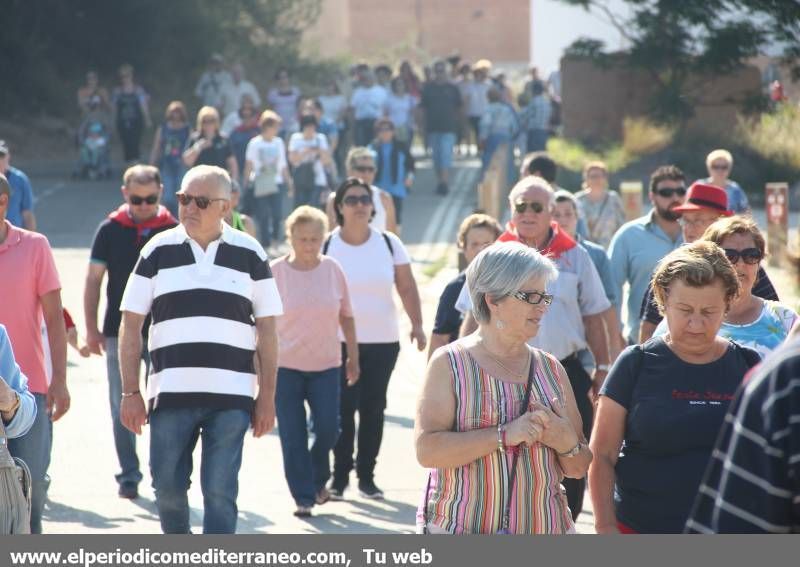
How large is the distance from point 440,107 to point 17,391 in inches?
819

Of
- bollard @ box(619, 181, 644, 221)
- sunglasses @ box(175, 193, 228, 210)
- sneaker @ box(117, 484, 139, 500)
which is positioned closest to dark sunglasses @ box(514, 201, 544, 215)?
sunglasses @ box(175, 193, 228, 210)

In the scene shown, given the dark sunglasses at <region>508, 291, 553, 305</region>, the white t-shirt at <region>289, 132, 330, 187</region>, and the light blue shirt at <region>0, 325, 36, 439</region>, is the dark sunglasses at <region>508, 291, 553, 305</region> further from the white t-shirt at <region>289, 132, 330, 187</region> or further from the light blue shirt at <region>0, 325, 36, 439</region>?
the white t-shirt at <region>289, 132, 330, 187</region>

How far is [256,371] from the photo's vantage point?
674 centimetres

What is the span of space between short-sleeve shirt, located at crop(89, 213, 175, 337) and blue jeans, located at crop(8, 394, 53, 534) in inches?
67.5

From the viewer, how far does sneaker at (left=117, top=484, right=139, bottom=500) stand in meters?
8.88

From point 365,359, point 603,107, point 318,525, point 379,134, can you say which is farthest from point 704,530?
point 603,107

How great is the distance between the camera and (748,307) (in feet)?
19.7

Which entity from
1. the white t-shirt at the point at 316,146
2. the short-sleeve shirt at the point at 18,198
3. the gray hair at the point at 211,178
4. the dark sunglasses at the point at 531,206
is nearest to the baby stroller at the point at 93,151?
the white t-shirt at the point at 316,146

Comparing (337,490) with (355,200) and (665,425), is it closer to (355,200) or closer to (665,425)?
(355,200)

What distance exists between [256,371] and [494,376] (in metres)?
2.08

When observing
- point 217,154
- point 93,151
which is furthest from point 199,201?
point 93,151

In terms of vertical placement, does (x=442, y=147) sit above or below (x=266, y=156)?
above

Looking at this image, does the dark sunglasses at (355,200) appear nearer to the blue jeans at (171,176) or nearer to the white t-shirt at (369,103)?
the blue jeans at (171,176)

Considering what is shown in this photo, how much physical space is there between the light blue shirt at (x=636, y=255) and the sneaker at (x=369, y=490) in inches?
69.8
